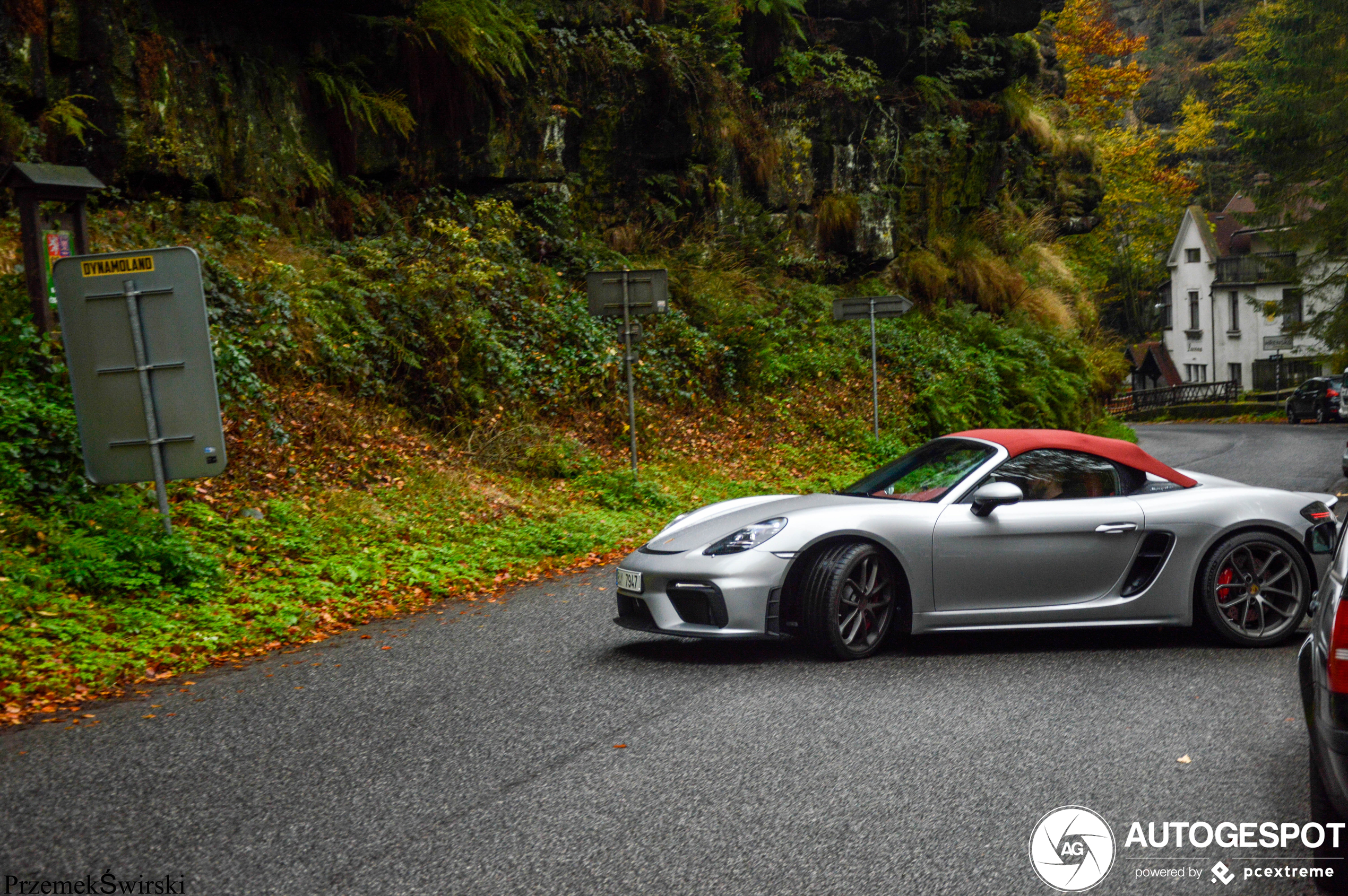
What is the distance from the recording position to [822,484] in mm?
17297

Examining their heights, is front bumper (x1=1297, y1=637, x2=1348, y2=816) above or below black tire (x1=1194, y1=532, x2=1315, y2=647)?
above

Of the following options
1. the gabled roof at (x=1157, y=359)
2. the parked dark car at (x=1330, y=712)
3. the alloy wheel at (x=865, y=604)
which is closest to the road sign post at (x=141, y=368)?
the alloy wheel at (x=865, y=604)

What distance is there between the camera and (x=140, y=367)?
29.0 feet

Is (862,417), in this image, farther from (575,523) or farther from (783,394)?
(575,523)

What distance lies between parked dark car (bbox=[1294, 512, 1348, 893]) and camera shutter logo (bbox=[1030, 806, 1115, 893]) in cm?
65

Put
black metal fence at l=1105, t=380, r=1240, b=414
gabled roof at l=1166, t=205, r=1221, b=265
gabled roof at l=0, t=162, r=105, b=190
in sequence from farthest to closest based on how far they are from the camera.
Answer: gabled roof at l=1166, t=205, r=1221, b=265 < black metal fence at l=1105, t=380, r=1240, b=414 < gabled roof at l=0, t=162, r=105, b=190

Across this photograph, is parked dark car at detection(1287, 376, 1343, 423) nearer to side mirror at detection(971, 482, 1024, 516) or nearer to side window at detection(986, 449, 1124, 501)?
side window at detection(986, 449, 1124, 501)

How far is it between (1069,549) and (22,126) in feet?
40.7

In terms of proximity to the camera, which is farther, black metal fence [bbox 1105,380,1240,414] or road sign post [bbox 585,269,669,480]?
black metal fence [bbox 1105,380,1240,414]

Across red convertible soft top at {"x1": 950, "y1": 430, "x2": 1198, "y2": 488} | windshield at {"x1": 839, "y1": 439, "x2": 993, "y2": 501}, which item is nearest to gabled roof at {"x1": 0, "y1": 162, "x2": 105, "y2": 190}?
windshield at {"x1": 839, "y1": 439, "x2": 993, "y2": 501}

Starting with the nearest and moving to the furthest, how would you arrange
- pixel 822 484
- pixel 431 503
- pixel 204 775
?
pixel 204 775 → pixel 431 503 → pixel 822 484

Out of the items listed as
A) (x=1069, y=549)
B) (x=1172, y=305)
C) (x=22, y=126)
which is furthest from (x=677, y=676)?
(x=1172, y=305)

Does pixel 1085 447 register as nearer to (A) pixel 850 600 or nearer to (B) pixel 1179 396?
(A) pixel 850 600

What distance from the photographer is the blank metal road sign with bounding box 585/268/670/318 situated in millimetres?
14562
